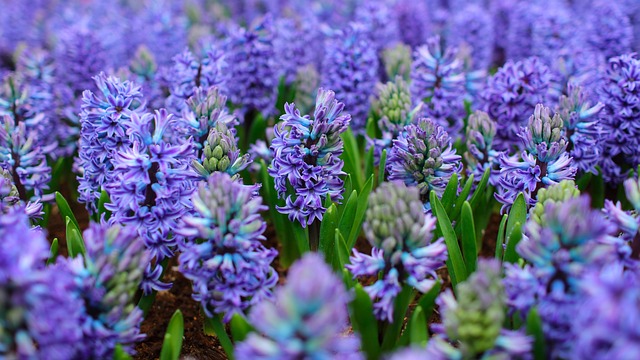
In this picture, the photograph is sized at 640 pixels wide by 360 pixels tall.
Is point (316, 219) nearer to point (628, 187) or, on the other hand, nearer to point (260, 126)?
point (260, 126)

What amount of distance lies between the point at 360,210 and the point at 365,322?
828mm

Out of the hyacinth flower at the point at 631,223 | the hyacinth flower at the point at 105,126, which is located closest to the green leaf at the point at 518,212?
the hyacinth flower at the point at 631,223

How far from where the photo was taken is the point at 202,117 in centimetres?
300

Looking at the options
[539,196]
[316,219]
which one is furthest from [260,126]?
[539,196]

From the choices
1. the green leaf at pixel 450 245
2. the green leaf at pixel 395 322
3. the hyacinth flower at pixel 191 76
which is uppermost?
the hyacinth flower at pixel 191 76

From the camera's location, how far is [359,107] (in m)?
4.20

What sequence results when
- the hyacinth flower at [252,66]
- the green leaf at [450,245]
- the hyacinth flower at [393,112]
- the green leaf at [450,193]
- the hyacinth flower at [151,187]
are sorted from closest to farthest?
the hyacinth flower at [151,187] < the green leaf at [450,245] < the green leaf at [450,193] < the hyacinth flower at [393,112] < the hyacinth flower at [252,66]

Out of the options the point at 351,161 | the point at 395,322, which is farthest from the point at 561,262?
the point at 351,161

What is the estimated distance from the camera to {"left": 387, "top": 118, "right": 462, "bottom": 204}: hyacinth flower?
2842 millimetres

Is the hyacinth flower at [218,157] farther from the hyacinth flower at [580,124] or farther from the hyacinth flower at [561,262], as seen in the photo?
the hyacinth flower at [580,124]

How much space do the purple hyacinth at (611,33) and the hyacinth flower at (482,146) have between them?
6.76 feet

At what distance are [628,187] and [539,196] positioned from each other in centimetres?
35

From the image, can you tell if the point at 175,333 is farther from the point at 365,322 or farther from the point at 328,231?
the point at 328,231

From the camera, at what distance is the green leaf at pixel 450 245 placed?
2709mm
